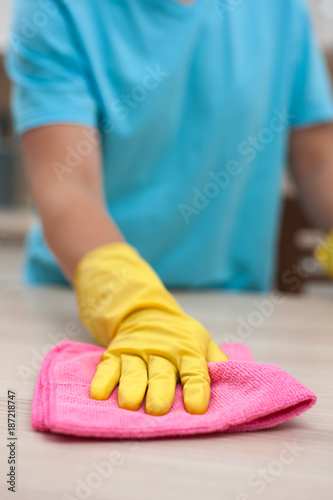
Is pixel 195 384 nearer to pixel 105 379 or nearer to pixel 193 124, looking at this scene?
pixel 105 379

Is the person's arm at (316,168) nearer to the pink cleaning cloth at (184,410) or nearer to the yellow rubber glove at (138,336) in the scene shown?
the yellow rubber glove at (138,336)

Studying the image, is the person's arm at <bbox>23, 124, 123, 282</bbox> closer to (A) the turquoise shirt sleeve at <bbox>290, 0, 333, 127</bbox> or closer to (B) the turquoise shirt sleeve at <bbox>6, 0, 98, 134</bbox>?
(B) the turquoise shirt sleeve at <bbox>6, 0, 98, 134</bbox>

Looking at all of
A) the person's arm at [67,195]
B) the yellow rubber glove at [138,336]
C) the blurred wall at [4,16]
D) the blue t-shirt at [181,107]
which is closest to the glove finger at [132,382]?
the yellow rubber glove at [138,336]

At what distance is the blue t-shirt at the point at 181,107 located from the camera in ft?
3.00

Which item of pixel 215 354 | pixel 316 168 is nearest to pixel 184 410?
pixel 215 354

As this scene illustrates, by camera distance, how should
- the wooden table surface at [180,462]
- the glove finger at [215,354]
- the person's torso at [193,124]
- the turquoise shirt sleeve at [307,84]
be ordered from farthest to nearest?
1. the turquoise shirt sleeve at [307,84]
2. the person's torso at [193,124]
3. the glove finger at [215,354]
4. the wooden table surface at [180,462]

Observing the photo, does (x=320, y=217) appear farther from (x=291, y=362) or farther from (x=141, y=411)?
(x=141, y=411)

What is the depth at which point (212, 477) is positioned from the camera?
1.08 ft

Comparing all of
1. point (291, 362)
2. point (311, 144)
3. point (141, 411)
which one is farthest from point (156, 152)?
point (141, 411)

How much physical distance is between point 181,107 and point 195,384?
0.71m

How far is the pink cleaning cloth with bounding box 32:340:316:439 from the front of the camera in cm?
38

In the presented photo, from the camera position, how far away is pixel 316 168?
1.19 meters

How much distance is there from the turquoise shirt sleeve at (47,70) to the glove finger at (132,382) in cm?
49

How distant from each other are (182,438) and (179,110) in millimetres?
760
